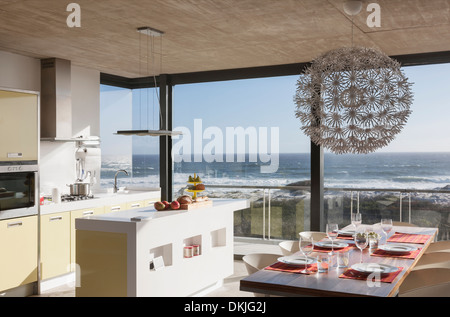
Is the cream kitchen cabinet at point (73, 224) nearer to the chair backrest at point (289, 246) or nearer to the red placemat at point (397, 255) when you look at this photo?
the chair backrest at point (289, 246)

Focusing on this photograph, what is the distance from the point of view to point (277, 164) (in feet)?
22.4

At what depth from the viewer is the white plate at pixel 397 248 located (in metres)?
3.39

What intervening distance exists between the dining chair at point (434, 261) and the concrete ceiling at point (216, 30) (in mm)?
1976

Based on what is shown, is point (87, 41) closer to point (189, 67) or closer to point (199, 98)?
point (189, 67)

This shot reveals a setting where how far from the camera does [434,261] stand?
4.09 metres

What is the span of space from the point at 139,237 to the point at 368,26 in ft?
8.77

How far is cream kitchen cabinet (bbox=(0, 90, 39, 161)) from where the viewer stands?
465 centimetres

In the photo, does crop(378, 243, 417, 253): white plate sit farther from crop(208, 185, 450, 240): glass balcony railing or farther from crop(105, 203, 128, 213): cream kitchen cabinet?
crop(105, 203, 128, 213): cream kitchen cabinet

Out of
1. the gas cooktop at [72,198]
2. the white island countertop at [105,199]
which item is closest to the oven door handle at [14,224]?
the white island countertop at [105,199]

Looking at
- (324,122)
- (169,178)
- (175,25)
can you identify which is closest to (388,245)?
(324,122)

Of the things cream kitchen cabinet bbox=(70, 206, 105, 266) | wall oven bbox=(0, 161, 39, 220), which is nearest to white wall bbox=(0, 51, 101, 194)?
cream kitchen cabinet bbox=(70, 206, 105, 266)

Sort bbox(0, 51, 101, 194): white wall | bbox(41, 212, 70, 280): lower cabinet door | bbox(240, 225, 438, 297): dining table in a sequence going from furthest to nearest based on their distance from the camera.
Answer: bbox(0, 51, 101, 194): white wall
bbox(41, 212, 70, 280): lower cabinet door
bbox(240, 225, 438, 297): dining table

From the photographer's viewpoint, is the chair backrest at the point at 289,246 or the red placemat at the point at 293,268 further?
the chair backrest at the point at 289,246

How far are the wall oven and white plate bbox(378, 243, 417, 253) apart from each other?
3.30m
